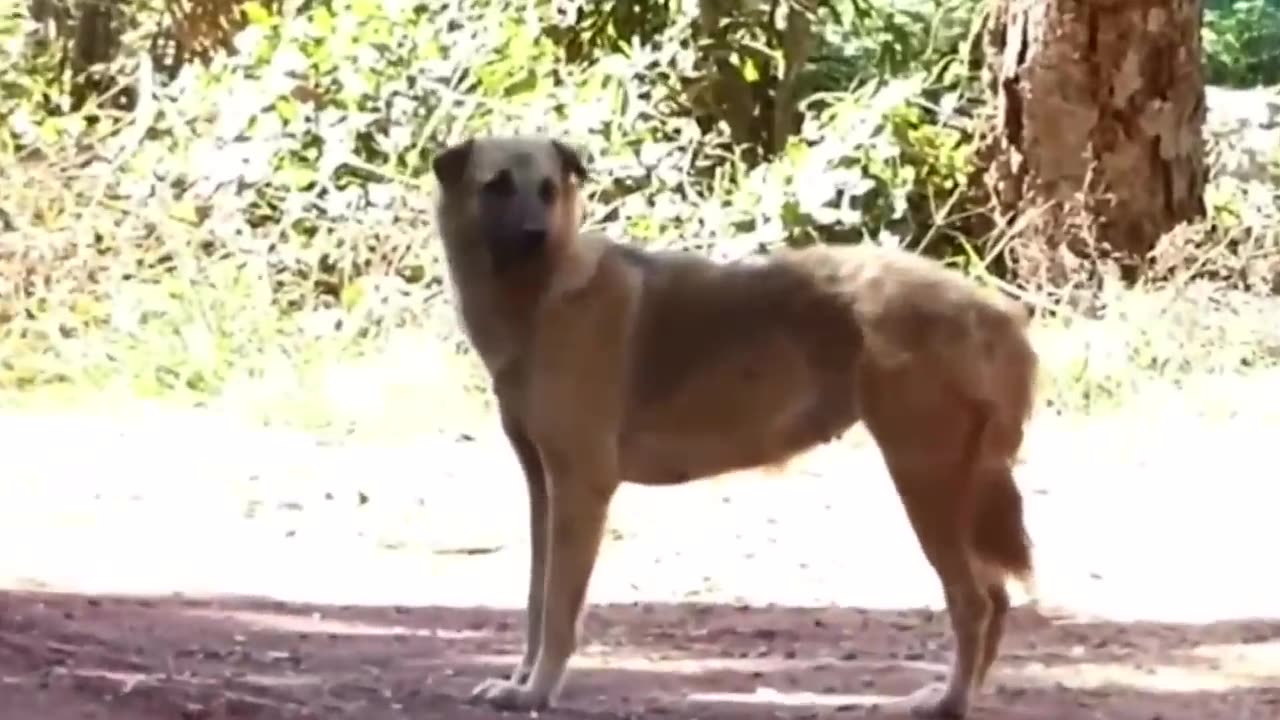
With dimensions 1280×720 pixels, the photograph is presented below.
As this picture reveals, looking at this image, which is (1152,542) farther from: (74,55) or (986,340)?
(74,55)

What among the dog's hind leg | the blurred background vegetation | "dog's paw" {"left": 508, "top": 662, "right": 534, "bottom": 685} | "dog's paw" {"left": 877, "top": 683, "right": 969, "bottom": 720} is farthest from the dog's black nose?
the blurred background vegetation

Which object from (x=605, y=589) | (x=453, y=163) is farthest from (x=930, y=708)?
(x=605, y=589)

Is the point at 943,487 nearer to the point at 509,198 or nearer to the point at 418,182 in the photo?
the point at 509,198

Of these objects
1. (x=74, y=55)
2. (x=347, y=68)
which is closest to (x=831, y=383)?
(x=347, y=68)

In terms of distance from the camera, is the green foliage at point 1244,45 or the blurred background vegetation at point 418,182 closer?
the blurred background vegetation at point 418,182

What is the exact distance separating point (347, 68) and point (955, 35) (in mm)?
3261

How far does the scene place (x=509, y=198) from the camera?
4395 mm

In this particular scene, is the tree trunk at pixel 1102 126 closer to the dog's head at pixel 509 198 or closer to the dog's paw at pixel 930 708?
the dog's paw at pixel 930 708

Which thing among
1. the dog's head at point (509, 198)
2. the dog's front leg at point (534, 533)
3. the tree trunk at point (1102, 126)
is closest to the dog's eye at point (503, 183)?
the dog's head at point (509, 198)

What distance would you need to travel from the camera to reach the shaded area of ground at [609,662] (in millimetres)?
4125

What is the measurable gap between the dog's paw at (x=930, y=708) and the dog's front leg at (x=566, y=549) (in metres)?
0.67

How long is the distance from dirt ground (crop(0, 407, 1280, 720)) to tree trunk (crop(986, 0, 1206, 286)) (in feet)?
5.87

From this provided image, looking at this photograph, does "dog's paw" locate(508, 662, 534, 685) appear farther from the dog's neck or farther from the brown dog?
the dog's neck

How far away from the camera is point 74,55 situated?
12633 mm
